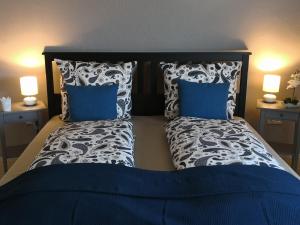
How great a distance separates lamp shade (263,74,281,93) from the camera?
2.86m

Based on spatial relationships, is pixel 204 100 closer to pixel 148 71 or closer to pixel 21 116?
pixel 148 71

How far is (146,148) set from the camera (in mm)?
2186

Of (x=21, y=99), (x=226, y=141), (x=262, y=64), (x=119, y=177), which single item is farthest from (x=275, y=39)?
(x=21, y=99)

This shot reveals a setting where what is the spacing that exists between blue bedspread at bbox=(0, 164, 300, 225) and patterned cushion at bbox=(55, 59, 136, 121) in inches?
41.2

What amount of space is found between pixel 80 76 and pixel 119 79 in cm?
29

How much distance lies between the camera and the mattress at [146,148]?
1922 millimetres

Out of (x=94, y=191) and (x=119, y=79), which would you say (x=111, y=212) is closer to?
(x=94, y=191)

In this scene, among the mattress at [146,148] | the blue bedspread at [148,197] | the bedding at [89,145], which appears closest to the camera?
the blue bedspread at [148,197]

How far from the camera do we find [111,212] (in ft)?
4.28

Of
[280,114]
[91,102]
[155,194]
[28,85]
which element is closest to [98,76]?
[91,102]

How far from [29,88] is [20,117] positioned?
9.7 inches

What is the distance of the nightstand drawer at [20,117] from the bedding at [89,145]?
0.59 m

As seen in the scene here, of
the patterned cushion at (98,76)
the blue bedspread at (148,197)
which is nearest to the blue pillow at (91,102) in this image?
the patterned cushion at (98,76)

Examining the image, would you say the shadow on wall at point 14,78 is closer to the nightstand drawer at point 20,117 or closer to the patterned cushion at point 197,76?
the nightstand drawer at point 20,117
